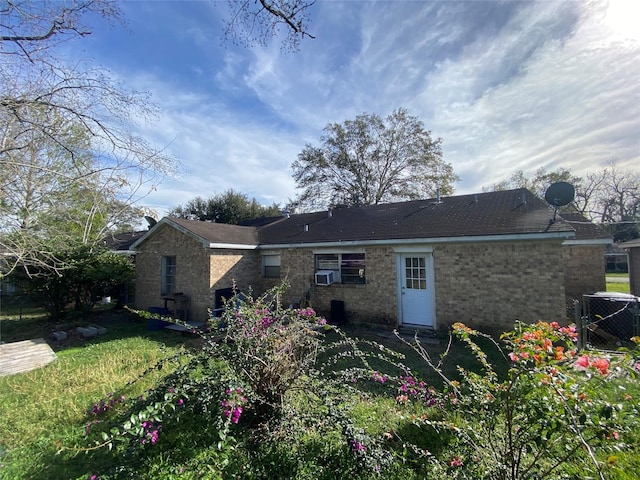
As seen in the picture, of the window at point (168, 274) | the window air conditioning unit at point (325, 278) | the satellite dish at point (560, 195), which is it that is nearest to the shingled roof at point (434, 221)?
the satellite dish at point (560, 195)

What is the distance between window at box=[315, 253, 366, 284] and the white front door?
4.65 feet

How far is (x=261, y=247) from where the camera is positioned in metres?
12.2

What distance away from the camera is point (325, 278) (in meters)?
10.5

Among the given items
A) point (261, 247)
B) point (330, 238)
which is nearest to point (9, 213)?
point (261, 247)

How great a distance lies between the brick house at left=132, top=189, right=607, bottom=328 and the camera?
25.3ft

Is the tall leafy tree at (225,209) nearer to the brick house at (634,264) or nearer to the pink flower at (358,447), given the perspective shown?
the brick house at (634,264)

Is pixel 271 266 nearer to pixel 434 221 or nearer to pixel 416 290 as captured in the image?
pixel 416 290

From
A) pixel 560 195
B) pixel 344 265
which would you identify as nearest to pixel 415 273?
pixel 344 265

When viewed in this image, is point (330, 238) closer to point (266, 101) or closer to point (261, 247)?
point (261, 247)

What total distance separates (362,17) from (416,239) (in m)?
6.16

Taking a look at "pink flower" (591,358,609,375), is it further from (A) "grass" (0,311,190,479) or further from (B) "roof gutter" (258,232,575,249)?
(B) "roof gutter" (258,232,575,249)

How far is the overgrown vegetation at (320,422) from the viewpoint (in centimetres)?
222

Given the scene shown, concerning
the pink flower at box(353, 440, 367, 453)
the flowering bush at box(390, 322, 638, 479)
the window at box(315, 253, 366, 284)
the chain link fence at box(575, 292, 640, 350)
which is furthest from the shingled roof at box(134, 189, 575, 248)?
the pink flower at box(353, 440, 367, 453)

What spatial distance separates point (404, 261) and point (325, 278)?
9.46 ft
